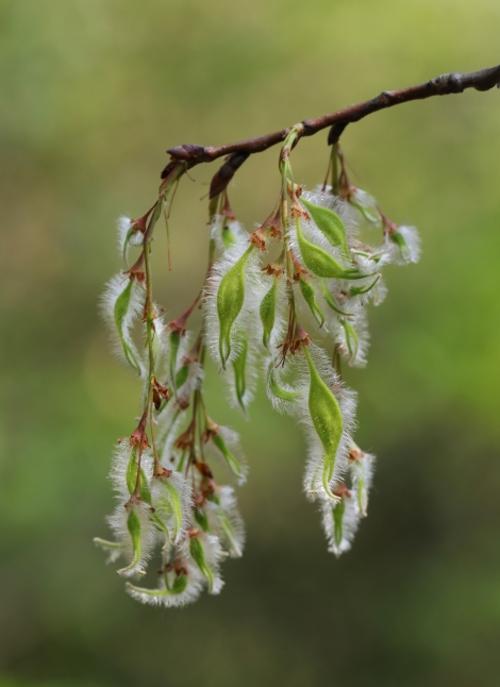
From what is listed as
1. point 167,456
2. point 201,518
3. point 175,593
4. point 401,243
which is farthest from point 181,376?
point 401,243

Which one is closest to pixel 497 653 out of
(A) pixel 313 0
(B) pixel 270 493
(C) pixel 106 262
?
(B) pixel 270 493

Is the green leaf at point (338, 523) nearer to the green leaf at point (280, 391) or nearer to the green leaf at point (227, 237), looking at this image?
the green leaf at point (280, 391)

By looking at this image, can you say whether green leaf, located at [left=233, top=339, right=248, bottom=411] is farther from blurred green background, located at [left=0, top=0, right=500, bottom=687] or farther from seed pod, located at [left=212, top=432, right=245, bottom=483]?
blurred green background, located at [left=0, top=0, right=500, bottom=687]

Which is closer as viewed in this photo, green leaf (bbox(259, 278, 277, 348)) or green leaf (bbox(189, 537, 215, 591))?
green leaf (bbox(259, 278, 277, 348))

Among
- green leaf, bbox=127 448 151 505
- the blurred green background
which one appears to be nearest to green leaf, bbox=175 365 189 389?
green leaf, bbox=127 448 151 505

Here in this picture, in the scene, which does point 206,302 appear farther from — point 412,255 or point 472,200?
point 472,200

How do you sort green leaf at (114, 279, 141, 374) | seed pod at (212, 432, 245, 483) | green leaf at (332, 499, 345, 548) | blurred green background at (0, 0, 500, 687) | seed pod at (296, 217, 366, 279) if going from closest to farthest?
1. seed pod at (296, 217, 366, 279)
2. green leaf at (114, 279, 141, 374)
3. green leaf at (332, 499, 345, 548)
4. seed pod at (212, 432, 245, 483)
5. blurred green background at (0, 0, 500, 687)
